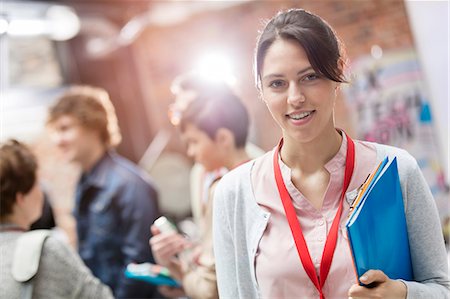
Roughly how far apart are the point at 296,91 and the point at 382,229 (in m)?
0.26

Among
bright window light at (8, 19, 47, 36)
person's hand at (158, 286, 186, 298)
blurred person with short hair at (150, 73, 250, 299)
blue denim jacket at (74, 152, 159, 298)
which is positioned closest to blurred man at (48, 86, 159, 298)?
blue denim jacket at (74, 152, 159, 298)

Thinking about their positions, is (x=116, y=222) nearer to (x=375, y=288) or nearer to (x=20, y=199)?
(x=20, y=199)

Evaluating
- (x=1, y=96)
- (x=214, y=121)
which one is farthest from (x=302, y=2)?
(x=1, y=96)

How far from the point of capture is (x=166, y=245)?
145 centimetres

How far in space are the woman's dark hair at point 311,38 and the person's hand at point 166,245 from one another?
0.60 meters

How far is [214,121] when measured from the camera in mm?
1374

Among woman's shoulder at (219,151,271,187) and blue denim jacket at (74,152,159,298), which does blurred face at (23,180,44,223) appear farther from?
woman's shoulder at (219,151,271,187)

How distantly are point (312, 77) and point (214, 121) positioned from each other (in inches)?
17.9

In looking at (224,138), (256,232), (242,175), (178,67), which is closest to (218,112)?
(224,138)

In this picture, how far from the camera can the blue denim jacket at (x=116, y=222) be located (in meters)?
1.73

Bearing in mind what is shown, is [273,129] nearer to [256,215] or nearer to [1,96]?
[256,215]

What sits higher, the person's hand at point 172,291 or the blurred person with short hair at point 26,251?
the blurred person with short hair at point 26,251

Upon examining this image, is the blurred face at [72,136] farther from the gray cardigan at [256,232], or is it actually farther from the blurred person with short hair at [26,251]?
the gray cardigan at [256,232]

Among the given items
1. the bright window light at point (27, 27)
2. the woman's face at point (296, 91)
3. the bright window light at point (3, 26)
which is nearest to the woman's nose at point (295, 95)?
the woman's face at point (296, 91)
